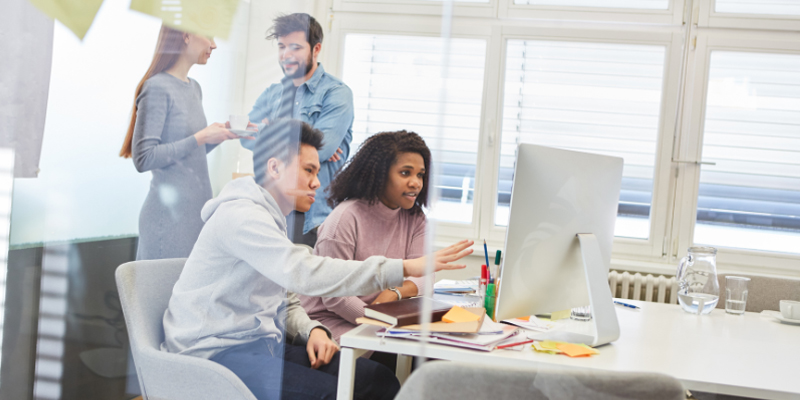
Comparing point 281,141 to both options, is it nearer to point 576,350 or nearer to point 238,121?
point 238,121

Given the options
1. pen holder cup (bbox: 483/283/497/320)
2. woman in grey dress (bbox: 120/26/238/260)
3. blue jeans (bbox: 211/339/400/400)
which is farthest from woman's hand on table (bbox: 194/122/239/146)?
pen holder cup (bbox: 483/283/497/320)

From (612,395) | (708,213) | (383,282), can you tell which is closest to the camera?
(612,395)

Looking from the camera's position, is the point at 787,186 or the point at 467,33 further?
the point at 787,186

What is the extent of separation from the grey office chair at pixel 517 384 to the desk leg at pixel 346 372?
237mm

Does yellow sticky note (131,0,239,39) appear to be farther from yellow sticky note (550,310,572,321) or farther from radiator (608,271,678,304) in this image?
radiator (608,271,678,304)

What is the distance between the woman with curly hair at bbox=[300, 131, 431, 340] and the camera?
1.00m

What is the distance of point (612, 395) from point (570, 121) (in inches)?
33.9

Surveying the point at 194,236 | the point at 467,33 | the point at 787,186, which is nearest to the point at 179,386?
the point at 194,236

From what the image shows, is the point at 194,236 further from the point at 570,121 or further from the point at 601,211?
the point at 570,121

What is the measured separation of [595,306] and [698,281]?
616 mm

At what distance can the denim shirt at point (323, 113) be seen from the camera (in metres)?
1.01

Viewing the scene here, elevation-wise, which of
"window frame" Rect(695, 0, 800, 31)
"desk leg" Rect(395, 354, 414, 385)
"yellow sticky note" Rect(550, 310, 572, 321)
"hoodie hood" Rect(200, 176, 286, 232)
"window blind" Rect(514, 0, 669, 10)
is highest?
"window frame" Rect(695, 0, 800, 31)

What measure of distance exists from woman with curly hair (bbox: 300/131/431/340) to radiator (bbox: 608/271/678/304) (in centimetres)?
109

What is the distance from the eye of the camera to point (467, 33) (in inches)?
41.5
